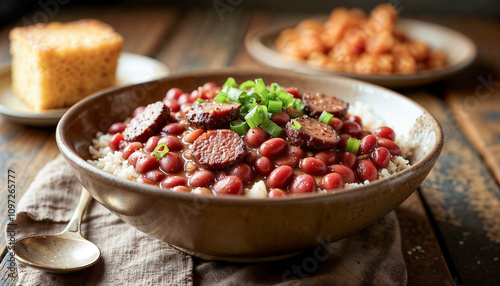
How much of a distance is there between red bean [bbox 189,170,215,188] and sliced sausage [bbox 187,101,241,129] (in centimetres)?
33

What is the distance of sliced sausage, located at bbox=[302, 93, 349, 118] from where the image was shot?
2.67m

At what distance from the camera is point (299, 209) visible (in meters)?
1.84

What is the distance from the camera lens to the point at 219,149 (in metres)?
2.28

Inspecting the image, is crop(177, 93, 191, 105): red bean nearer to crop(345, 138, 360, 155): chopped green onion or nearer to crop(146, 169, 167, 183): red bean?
crop(146, 169, 167, 183): red bean

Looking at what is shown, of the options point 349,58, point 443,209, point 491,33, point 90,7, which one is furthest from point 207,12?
point 443,209

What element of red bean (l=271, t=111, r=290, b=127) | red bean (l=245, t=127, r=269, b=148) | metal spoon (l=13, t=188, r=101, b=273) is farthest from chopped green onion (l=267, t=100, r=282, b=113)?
metal spoon (l=13, t=188, r=101, b=273)

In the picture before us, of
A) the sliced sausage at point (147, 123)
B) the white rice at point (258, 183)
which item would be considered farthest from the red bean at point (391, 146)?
the sliced sausage at point (147, 123)

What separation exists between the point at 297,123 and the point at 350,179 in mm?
369

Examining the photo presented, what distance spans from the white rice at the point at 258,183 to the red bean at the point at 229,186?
0.20 ft

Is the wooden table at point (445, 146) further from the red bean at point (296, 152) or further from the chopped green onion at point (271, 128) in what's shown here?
the chopped green onion at point (271, 128)

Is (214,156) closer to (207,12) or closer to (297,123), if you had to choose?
(297,123)

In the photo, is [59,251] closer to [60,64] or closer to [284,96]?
[284,96]

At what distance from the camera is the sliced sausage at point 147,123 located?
2551 mm

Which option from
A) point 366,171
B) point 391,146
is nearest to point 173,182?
point 366,171
